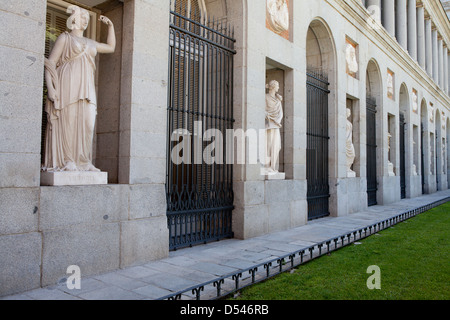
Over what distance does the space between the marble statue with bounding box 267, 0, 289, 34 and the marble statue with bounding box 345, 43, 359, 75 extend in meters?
5.19

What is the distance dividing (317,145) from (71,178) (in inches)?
369

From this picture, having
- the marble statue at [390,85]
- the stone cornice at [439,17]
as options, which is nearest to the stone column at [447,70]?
the stone cornice at [439,17]

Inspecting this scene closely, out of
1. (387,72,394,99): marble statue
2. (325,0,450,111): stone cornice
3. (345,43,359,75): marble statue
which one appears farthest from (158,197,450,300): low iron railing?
(387,72,394,99): marble statue

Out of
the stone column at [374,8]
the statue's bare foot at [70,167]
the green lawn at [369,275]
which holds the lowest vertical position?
the green lawn at [369,275]

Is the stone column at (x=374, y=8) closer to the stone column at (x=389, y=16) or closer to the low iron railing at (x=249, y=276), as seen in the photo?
the stone column at (x=389, y=16)

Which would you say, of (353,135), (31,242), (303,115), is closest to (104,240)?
(31,242)

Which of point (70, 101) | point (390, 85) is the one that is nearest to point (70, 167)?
point (70, 101)

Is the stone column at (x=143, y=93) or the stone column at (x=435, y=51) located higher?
the stone column at (x=435, y=51)

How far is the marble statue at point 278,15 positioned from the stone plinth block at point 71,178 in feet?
21.9

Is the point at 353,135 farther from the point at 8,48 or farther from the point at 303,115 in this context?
the point at 8,48

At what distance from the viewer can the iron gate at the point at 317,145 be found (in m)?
12.3

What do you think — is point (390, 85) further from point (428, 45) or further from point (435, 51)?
point (435, 51)

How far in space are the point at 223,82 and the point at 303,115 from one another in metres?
3.47

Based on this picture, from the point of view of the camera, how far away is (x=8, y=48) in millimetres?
4625
